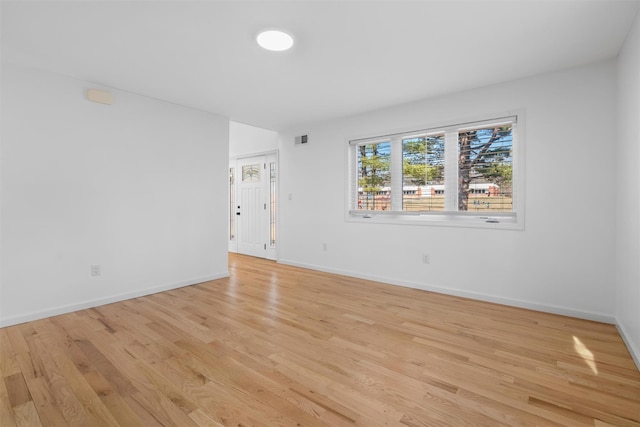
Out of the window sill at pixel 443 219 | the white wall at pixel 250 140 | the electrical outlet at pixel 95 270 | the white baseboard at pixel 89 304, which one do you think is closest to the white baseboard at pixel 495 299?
the window sill at pixel 443 219

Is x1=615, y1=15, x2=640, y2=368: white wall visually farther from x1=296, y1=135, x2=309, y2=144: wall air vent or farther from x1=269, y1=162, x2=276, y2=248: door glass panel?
x1=269, y1=162, x2=276, y2=248: door glass panel

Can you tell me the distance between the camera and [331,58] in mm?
2803

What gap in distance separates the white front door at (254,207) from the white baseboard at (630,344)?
4.90 metres

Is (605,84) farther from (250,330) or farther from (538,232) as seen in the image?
(250,330)

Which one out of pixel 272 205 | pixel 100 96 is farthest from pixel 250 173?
pixel 100 96

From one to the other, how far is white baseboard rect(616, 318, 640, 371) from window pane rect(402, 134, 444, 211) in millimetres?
1951

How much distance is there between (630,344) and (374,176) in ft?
10.4

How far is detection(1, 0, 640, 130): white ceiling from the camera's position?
2102 millimetres

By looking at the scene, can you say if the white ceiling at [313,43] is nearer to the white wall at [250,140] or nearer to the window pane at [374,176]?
the window pane at [374,176]

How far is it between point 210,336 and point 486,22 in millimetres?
3301

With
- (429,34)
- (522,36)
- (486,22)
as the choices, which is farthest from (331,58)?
(522,36)

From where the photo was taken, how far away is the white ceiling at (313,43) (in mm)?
2102

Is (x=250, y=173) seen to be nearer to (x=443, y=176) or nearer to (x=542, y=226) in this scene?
(x=443, y=176)

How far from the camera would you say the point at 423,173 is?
4070mm
